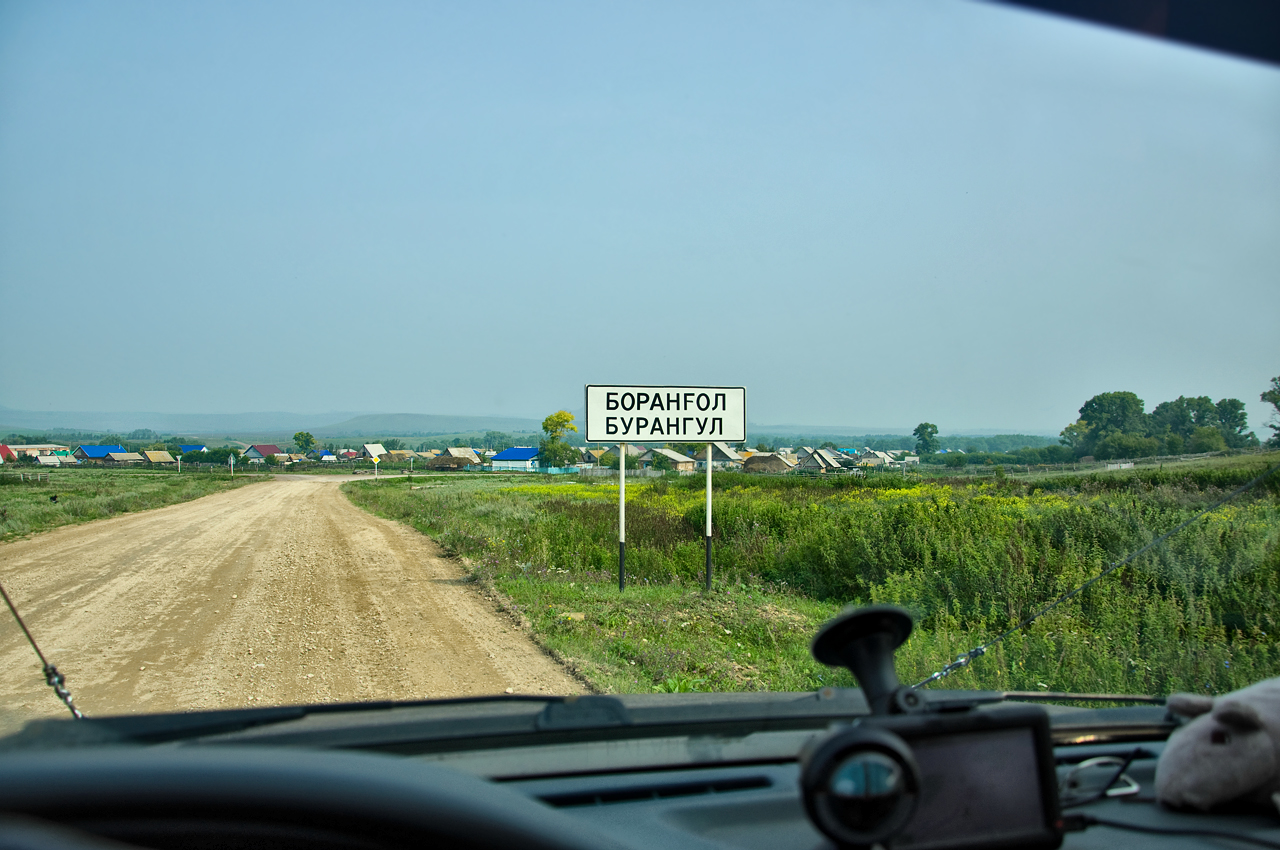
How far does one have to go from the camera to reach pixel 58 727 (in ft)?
4.70

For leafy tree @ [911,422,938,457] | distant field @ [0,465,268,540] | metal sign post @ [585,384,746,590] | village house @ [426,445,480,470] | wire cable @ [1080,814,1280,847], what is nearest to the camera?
wire cable @ [1080,814,1280,847]

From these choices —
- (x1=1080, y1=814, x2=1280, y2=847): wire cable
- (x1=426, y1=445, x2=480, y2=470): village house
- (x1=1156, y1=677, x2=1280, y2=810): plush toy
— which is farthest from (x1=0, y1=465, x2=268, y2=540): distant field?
(x1=426, y1=445, x2=480, y2=470): village house

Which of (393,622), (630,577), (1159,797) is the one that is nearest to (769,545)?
(630,577)

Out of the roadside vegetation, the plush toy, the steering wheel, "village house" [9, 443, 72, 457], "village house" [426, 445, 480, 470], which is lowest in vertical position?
"village house" [426, 445, 480, 470]

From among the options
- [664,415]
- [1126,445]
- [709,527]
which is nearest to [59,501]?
[664,415]

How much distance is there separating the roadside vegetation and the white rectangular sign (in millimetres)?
2120

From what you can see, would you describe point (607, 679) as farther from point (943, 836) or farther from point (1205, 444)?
point (943, 836)

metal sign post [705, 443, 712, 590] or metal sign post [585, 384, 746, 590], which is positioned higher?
metal sign post [585, 384, 746, 590]

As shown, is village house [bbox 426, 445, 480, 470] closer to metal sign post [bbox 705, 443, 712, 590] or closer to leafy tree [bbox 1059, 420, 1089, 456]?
metal sign post [bbox 705, 443, 712, 590]

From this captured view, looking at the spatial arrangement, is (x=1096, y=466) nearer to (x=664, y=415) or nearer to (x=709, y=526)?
(x=709, y=526)

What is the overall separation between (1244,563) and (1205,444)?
3.66 ft

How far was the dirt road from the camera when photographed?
665cm

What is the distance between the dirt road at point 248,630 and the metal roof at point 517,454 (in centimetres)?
7151

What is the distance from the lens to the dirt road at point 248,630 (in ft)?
21.8
